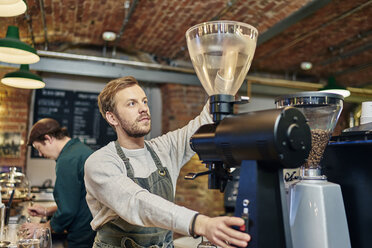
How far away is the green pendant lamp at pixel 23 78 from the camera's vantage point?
3283mm

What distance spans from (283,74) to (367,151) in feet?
16.5

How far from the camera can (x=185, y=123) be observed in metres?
5.11

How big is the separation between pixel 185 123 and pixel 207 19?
5.23ft

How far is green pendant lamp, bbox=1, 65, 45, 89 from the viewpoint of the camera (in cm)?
328

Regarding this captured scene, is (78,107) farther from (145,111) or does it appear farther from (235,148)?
(235,148)

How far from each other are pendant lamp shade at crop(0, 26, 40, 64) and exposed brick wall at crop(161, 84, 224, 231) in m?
2.34

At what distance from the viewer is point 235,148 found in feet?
2.72

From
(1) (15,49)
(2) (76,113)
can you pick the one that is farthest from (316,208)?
(2) (76,113)

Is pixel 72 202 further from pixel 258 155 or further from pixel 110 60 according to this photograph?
pixel 110 60

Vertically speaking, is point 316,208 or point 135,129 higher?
point 135,129

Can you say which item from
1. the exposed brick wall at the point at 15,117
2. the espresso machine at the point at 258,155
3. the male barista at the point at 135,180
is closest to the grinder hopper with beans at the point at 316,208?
the espresso machine at the point at 258,155

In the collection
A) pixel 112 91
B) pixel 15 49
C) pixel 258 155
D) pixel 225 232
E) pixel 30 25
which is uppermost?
pixel 30 25

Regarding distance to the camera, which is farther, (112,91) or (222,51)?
(112,91)

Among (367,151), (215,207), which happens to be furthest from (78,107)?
(367,151)
